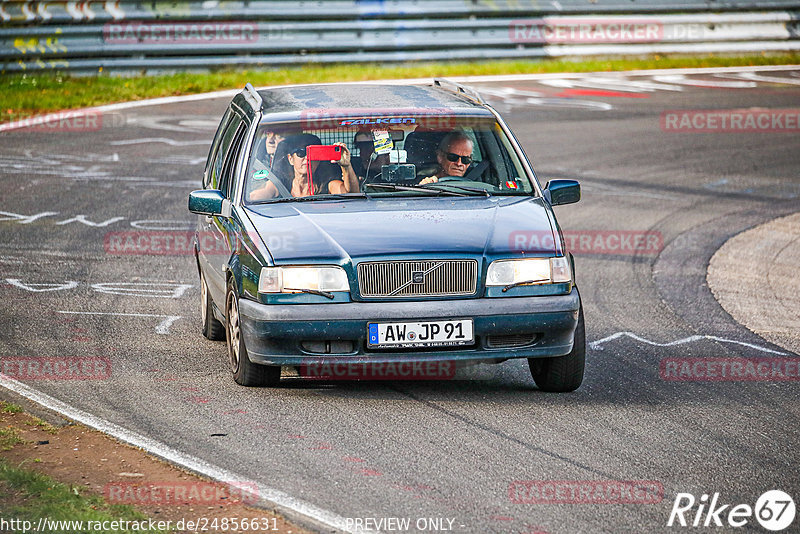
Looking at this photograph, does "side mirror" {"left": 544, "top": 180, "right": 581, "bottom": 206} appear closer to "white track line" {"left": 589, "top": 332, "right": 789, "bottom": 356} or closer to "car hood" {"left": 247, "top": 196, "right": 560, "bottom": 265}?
"car hood" {"left": 247, "top": 196, "right": 560, "bottom": 265}

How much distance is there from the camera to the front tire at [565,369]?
7016 millimetres

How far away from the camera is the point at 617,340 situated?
→ 8570 millimetres

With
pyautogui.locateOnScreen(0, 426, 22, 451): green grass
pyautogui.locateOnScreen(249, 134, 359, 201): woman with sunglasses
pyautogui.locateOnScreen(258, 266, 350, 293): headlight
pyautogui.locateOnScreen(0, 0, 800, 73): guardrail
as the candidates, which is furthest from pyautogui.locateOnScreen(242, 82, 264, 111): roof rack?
pyautogui.locateOnScreen(0, 0, 800, 73): guardrail

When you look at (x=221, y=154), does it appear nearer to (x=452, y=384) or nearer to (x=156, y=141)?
(x=452, y=384)

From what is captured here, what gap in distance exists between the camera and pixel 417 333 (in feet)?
21.7

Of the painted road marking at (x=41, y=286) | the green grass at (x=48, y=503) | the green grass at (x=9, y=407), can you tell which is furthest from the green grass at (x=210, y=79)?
the green grass at (x=48, y=503)

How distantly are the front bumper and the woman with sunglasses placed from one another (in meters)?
1.09

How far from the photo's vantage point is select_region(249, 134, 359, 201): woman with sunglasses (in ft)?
25.1

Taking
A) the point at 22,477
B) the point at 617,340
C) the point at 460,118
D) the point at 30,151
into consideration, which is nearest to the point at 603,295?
the point at 617,340

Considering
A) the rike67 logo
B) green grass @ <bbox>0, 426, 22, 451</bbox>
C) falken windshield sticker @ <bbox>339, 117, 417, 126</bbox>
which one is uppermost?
falken windshield sticker @ <bbox>339, 117, 417, 126</bbox>

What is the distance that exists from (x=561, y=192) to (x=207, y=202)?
7.33 feet

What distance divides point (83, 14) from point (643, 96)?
10.1 metres

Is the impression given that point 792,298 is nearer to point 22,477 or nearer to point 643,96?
point 22,477

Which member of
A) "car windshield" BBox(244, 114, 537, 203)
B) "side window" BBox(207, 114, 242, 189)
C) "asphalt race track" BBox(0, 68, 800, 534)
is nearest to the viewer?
"asphalt race track" BBox(0, 68, 800, 534)
